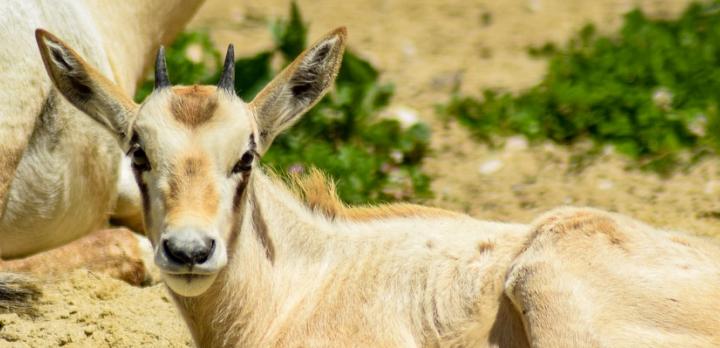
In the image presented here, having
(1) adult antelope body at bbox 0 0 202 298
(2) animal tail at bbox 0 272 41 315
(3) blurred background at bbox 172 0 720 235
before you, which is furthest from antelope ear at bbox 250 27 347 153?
(3) blurred background at bbox 172 0 720 235

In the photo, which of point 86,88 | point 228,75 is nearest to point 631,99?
point 228,75

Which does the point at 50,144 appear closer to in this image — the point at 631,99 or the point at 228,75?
the point at 228,75

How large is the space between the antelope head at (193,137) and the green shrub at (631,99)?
3958 mm

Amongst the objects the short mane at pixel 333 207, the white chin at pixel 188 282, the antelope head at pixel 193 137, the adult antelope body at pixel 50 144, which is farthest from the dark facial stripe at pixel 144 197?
the adult antelope body at pixel 50 144

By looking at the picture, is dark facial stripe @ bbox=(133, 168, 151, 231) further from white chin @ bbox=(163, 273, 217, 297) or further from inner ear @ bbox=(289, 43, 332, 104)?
inner ear @ bbox=(289, 43, 332, 104)

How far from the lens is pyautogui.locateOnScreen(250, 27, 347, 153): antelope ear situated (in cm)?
562

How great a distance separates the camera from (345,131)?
9328mm

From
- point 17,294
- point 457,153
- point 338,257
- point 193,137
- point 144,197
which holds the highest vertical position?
point 193,137

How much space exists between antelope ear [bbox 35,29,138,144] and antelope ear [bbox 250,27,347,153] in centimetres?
55

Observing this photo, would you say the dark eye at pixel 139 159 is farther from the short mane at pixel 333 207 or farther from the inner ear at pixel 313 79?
the short mane at pixel 333 207

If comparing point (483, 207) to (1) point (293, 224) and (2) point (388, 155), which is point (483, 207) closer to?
(2) point (388, 155)

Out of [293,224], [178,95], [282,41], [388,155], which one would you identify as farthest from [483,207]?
[178,95]

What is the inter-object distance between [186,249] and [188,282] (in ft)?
0.88

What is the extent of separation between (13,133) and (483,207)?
3.24 meters
